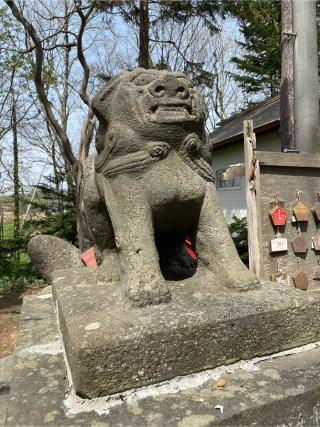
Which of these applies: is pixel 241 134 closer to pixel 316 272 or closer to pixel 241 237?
pixel 241 237

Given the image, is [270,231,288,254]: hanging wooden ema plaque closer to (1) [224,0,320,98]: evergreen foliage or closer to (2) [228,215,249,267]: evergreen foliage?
(2) [228,215,249,267]: evergreen foliage

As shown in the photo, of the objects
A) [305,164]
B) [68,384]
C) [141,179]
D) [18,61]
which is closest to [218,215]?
[141,179]

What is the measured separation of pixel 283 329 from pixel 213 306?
0.28 meters

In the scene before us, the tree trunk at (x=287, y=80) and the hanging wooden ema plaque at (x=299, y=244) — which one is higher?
the tree trunk at (x=287, y=80)

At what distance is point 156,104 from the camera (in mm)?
1380

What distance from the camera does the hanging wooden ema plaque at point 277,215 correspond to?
2.57 meters

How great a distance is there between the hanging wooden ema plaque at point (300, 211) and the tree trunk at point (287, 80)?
747 millimetres

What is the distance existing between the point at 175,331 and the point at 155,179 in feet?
1.91

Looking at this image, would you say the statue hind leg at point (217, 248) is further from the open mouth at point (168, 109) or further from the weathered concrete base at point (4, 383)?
the weathered concrete base at point (4, 383)

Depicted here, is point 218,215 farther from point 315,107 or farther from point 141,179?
point 315,107

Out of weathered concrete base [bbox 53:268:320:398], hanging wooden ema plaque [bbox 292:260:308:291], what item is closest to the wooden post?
hanging wooden ema plaque [bbox 292:260:308:291]

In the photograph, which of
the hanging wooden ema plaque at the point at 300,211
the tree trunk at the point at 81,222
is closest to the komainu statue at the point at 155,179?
the hanging wooden ema plaque at the point at 300,211

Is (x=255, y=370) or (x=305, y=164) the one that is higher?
(x=305, y=164)

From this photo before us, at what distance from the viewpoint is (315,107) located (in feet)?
10.2
